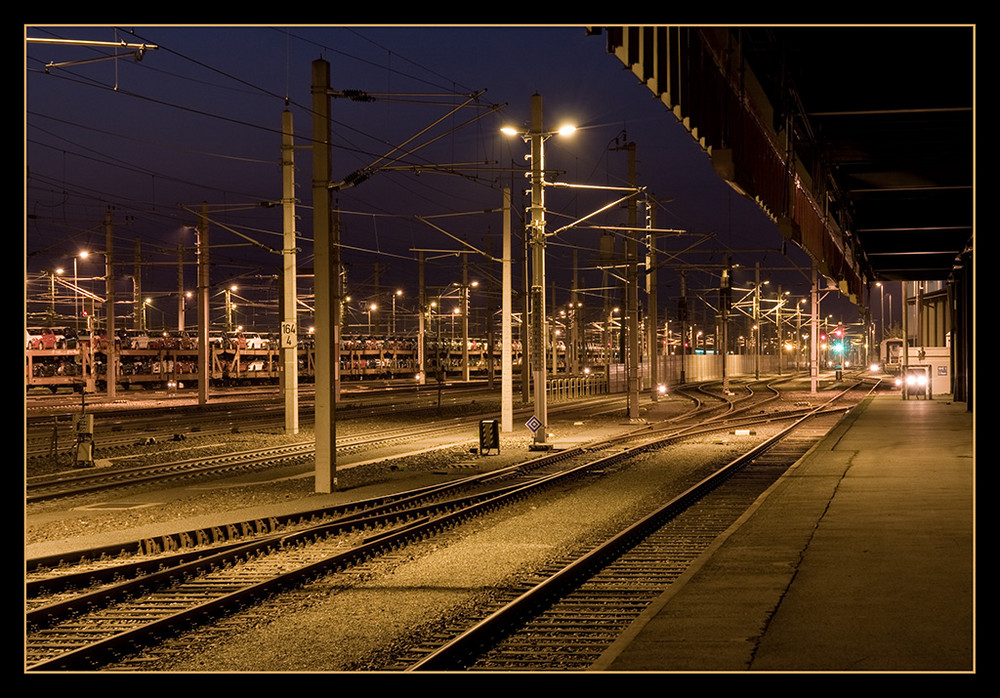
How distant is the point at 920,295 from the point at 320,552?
50.8 m

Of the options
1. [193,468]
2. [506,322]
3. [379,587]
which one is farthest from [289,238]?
[379,587]

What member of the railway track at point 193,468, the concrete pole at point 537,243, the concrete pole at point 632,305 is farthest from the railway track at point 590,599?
the concrete pole at point 632,305

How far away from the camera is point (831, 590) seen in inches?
374

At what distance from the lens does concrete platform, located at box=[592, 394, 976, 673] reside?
7.27 metres

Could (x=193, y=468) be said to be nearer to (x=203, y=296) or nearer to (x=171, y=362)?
(x=203, y=296)

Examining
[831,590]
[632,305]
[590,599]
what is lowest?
[590,599]

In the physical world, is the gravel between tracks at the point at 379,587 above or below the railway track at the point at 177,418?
below

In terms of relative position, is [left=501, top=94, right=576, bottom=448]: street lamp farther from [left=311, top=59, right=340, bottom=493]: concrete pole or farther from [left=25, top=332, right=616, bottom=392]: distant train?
[left=25, top=332, right=616, bottom=392]: distant train

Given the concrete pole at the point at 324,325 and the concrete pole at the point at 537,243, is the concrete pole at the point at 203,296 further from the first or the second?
→ the concrete pole at the point at 324,325

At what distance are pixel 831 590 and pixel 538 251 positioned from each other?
17.9 metres

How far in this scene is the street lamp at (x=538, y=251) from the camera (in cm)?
2602

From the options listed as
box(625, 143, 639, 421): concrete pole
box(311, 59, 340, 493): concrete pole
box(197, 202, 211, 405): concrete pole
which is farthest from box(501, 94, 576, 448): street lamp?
box(197, 202, 211, 405): concrete pole

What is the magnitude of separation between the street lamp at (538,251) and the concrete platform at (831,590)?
30.4ft
